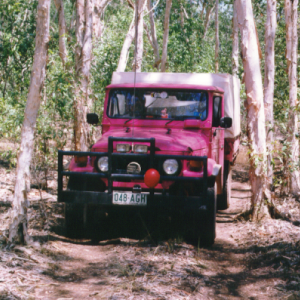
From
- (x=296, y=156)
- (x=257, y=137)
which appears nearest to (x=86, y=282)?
(x=257, y=137)

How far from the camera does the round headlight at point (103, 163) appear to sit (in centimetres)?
587

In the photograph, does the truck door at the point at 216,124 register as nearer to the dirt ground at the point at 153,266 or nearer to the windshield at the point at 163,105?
the windshield at the point at 163,105

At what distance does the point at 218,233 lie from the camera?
7.20m

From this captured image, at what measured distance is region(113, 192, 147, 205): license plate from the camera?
5562 mm

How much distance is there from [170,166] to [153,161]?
0.24 meters

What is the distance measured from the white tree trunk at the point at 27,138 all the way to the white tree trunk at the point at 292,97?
526 cm

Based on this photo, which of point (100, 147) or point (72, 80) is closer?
point (100, 147)

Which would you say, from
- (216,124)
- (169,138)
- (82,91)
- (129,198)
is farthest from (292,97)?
(129,198)

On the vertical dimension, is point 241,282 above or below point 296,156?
below

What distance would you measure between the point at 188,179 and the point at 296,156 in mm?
5692

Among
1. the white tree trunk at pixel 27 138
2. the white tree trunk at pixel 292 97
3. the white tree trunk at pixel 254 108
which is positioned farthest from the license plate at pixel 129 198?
the white tree trunk at pixel 292 97

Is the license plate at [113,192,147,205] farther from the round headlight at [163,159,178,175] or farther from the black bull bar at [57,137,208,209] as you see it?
the round headlight at [163,159,178,175]

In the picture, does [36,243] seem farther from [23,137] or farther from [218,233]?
[218,233]

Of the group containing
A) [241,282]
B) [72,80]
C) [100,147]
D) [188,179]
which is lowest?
[241,282]
